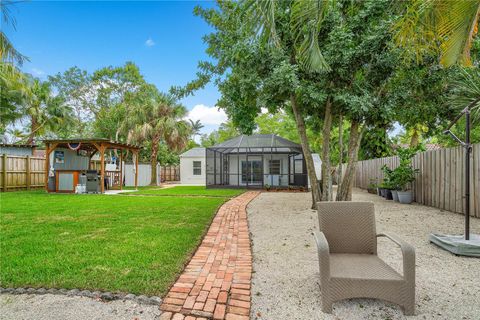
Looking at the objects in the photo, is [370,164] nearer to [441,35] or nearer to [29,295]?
[441,35]

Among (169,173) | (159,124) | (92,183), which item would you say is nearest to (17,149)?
(92,183)

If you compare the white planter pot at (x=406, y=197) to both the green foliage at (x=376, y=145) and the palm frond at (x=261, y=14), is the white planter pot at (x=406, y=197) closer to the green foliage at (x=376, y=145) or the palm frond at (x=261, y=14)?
the green foliage at (x=376, y=145)

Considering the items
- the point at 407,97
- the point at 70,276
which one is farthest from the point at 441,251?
the point at 70,276

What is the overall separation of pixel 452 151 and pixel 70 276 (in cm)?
881

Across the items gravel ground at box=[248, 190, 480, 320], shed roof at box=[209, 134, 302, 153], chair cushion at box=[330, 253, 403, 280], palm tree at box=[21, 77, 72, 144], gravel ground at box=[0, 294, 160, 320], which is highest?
palm tree at box=[21, 77, 72, 144]

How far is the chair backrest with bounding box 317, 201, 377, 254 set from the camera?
2.88 metres

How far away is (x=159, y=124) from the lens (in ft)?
54.5

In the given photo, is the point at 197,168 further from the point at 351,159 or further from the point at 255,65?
the point at 255,65

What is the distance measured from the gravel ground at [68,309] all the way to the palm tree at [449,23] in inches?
186

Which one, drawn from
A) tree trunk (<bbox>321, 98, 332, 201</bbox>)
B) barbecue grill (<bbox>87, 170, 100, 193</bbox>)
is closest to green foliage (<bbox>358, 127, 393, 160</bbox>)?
tree trunk (<bbox>321, 98, 332, 201</bbox>)

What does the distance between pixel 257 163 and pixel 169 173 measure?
10.6m

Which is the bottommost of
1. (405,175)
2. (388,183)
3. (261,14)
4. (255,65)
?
(388,183)

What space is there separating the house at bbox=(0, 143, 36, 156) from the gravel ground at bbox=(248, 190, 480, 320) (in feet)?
53.8

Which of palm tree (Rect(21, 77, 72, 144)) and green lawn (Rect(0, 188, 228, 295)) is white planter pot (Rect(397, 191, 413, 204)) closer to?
green lawn (Rect(0, 188, 228, 295))
